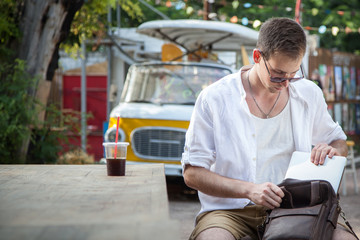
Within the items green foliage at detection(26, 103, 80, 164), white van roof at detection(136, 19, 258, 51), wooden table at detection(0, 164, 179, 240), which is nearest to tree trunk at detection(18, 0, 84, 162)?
green foliage at detection(26, 103, 80, 164)

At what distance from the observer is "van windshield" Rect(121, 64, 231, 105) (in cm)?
952

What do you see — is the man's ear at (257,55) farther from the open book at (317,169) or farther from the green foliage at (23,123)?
the green foliage at (23,123)

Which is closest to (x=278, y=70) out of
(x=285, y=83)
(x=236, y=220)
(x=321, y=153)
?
(x=285, y=83)

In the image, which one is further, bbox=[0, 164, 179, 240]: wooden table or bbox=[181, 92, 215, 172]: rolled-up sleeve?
bbox=[181, 92, 215, 172]: rolled-up sleeve

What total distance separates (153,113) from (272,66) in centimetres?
618

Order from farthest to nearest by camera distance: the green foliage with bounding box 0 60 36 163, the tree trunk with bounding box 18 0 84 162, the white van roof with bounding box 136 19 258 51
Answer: the white van roof with bounding box 136 19 258 51 → the tree trunk with bounding box 18 0 84 162 → the green foliage with bounding box 0 60 36 163

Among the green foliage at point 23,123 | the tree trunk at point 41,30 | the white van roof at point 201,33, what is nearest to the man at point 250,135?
the green foliage at point 23,123

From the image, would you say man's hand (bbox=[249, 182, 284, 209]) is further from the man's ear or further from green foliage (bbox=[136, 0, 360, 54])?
green foliage (bbox=[136, 0, 360, 54])

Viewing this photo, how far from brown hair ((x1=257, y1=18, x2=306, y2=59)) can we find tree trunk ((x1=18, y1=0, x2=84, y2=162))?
6.93 meters

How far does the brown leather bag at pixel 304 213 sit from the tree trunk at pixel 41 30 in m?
7.24

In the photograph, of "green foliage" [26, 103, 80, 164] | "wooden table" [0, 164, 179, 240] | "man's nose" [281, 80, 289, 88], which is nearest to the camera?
"wooden table" [0, 164, 179, 240]

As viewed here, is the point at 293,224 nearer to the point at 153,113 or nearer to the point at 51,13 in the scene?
the point at 153,113

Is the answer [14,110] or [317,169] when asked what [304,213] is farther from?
[14,110]

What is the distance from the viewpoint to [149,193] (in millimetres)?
2732
